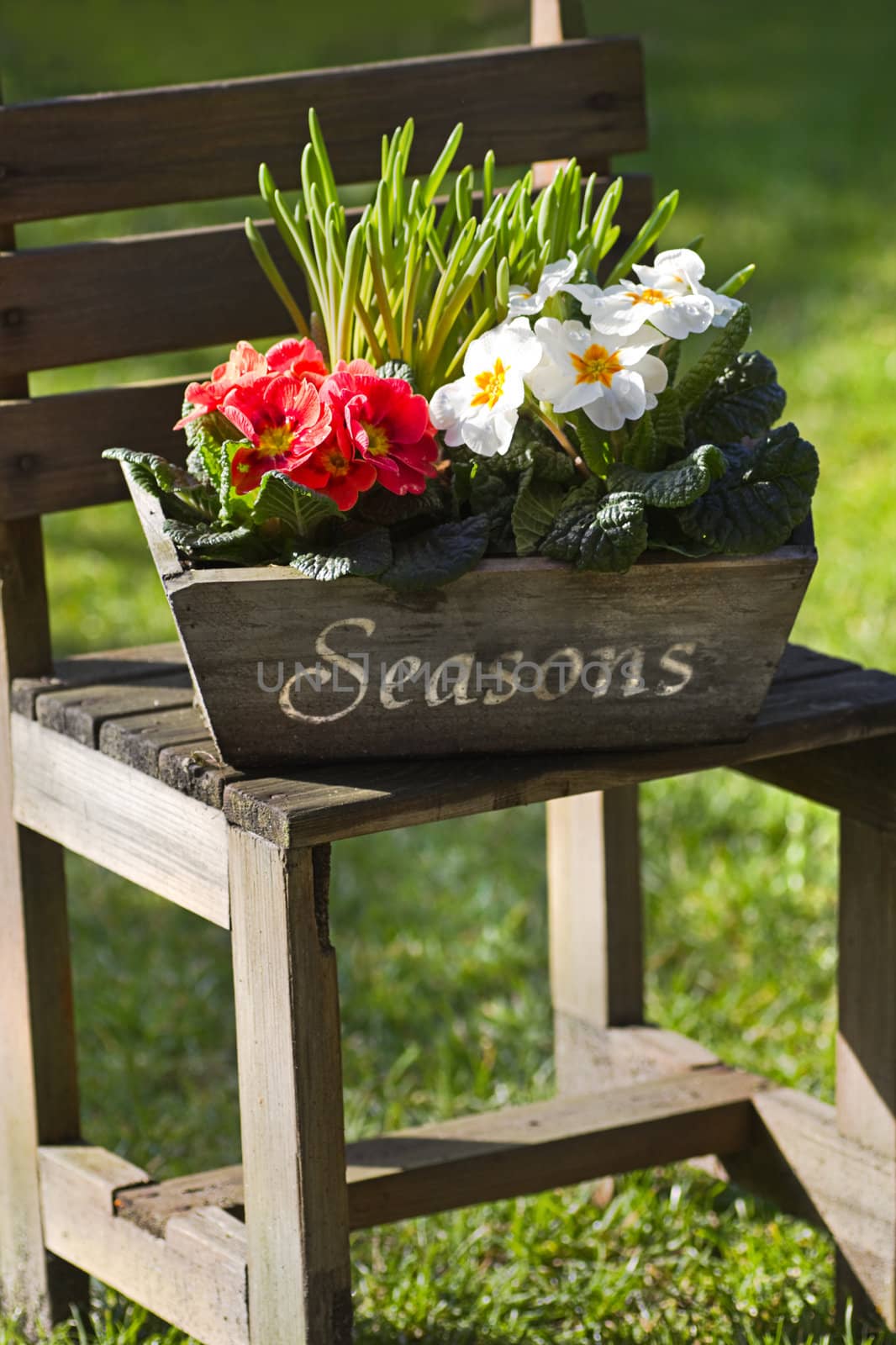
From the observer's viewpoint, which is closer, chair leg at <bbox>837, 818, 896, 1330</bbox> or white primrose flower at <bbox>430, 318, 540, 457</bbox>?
white primrose flower at <bbox>430, 318, 540, 457</bbox>

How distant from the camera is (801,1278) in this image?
2.18 m

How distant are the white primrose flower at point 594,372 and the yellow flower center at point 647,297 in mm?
28

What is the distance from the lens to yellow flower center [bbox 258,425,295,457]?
1.49 meters

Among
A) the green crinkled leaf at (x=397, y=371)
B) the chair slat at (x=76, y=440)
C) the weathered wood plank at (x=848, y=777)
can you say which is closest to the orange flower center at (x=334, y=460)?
the green crinkled leaf at (x=397, y=371)

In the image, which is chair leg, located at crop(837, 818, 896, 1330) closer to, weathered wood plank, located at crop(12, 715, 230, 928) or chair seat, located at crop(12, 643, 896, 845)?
chair seat, located at crop(12, 643, 896, 845)

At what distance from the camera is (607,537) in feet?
4.80

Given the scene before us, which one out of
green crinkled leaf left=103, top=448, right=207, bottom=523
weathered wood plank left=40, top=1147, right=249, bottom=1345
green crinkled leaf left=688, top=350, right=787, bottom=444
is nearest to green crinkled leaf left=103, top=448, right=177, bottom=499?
green crinkled leaf left=103, top=448, right=207, bottom=523

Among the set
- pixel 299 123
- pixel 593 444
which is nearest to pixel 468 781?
pixel 593 444

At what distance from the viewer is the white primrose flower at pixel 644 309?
4.88 ft

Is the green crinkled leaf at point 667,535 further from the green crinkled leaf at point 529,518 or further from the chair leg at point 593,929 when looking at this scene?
the chair leg at point 593,929

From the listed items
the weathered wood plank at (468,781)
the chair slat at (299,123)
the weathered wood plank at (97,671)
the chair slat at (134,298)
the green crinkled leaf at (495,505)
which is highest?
the chair slat at (299,123)

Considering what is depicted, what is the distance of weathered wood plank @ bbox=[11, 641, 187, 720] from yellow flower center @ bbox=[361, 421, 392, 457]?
529 millimetres

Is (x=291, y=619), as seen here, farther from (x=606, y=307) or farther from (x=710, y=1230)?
(x=710, y=1230)

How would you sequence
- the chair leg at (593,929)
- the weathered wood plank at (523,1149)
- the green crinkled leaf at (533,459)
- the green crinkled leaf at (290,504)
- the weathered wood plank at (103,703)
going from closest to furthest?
the green crinkled leaf at (290,504), the green crinkled leaf at (533,459), the weathered wood plank at (103,703), the weathered wood plank at (523,1149), the chair leg at (593,929)
